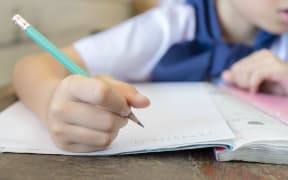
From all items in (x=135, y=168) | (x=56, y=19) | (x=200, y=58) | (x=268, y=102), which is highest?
(x=56, y=19)

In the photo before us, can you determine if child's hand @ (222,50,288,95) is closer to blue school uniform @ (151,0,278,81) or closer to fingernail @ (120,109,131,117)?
blue school uniform @ (151,0,278,81)

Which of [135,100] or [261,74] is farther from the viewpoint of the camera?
[261,74]

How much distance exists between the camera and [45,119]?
0.46 metres

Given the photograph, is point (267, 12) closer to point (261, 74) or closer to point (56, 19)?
point (261, 74)

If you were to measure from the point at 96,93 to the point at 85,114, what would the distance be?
0.04m

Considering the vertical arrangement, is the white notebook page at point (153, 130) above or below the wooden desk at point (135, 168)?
above

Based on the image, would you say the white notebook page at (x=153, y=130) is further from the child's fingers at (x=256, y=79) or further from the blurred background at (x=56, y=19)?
the blurred background at (x=56, y=19)

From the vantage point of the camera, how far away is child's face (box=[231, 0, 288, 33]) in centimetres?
72

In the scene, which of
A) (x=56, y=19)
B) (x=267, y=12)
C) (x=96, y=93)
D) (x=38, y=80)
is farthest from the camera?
(x=56, y=19)

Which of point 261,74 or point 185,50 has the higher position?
point 185,50

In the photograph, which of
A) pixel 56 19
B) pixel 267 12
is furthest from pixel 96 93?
pixel 56 19

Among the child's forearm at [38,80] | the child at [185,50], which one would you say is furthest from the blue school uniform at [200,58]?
the child's forearm at [38,80]

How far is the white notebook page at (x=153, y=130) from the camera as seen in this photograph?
41cm

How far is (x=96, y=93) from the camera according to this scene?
1.17 feet
